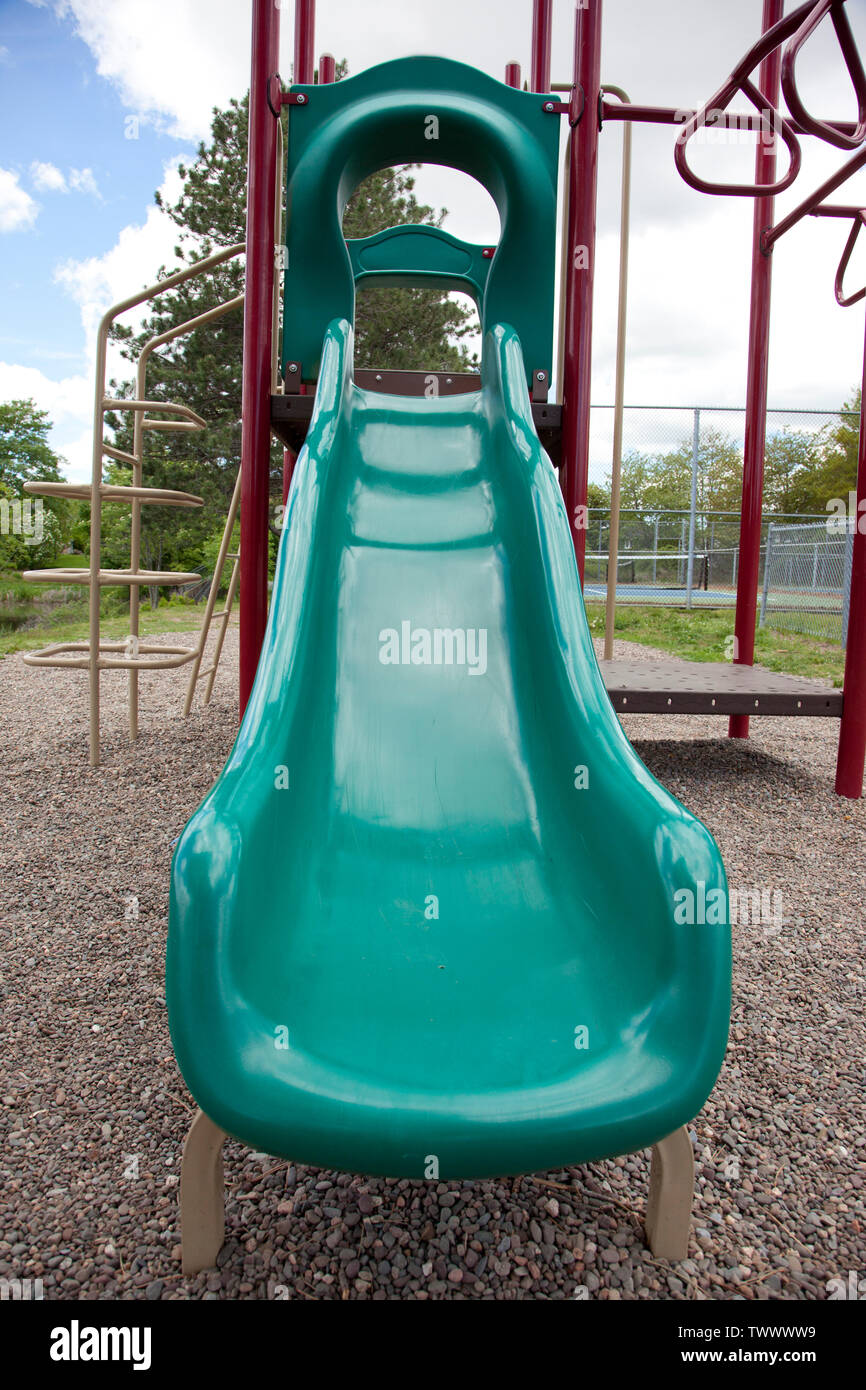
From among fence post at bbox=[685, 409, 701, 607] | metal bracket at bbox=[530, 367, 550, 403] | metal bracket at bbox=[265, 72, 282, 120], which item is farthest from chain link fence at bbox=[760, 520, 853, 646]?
metal bracket at bbox=[265, 72, 282, 120]

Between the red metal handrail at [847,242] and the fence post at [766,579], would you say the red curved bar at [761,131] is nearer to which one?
the red metal handrail at [847,242]

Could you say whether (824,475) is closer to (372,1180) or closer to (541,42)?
(541,42)

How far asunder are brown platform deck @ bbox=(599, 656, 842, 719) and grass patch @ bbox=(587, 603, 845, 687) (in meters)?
2.85

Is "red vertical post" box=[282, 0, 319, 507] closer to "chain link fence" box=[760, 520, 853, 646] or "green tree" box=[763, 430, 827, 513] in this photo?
"chain link fence" box=[760, 520, 853, 646]

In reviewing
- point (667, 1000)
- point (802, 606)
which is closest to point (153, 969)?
point (667, 1000)

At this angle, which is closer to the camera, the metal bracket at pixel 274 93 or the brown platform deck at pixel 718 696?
the metal bracket at pixel 274 93

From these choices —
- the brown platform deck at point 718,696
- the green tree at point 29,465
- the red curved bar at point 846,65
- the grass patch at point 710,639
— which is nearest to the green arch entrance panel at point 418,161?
the red curved bar at point 846,65

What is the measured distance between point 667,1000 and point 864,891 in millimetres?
1815

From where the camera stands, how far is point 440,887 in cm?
139

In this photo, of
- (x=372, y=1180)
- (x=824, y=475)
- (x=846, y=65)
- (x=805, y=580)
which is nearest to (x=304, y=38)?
(x=846, y=65)

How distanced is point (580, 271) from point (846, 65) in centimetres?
94

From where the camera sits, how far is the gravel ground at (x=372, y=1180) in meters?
1.12

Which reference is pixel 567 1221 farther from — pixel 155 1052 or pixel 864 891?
pixel 864 891

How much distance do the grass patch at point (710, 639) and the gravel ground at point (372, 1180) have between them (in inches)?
193
